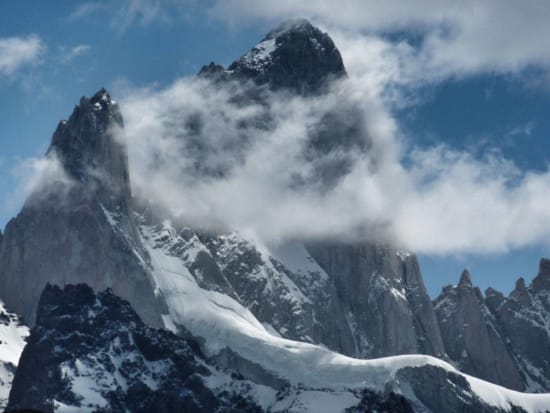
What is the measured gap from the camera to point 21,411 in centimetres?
10812
